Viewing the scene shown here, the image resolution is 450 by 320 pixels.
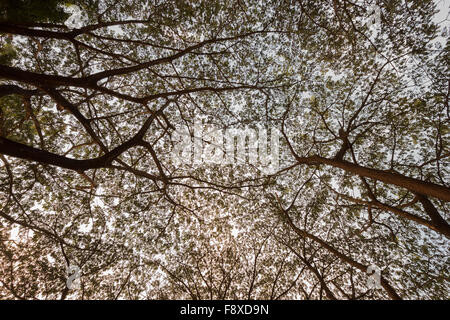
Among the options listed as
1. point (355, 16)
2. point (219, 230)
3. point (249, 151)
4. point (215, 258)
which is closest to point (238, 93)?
point (249, 151)

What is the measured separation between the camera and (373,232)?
972 cm

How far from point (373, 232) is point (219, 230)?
765cm

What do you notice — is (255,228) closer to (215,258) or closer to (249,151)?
(215,258)

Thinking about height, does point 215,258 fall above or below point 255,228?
below

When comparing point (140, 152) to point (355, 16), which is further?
point (140, 152)

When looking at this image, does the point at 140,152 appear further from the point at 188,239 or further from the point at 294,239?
the point at 294,239

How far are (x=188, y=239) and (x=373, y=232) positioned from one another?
367 inches
